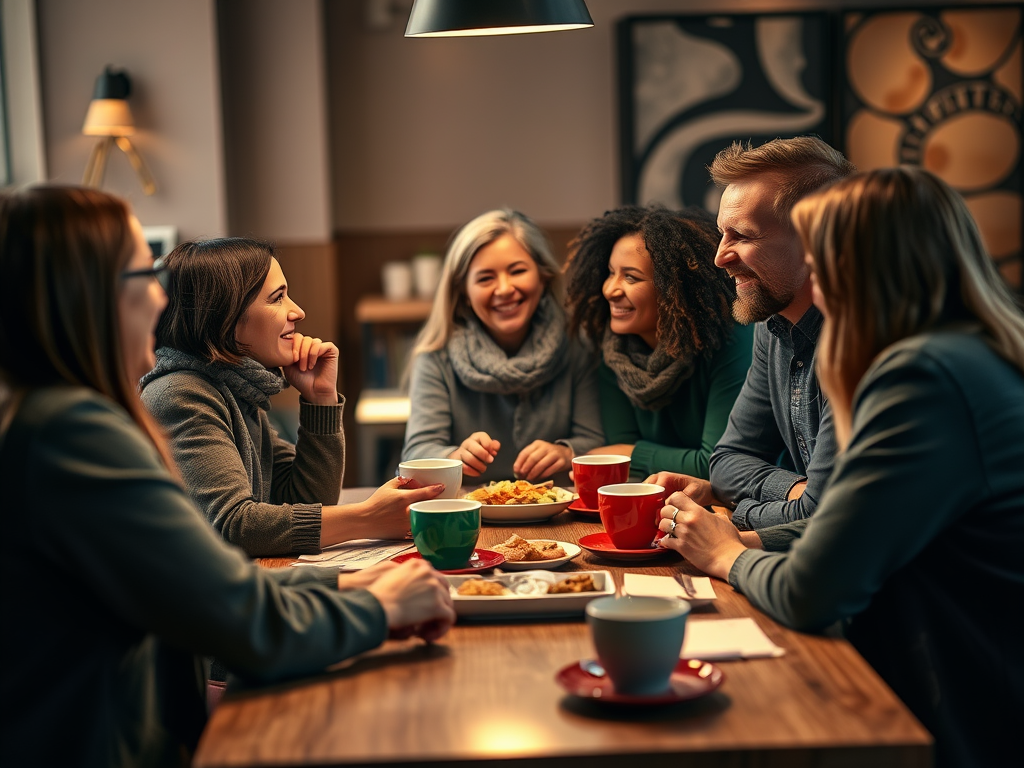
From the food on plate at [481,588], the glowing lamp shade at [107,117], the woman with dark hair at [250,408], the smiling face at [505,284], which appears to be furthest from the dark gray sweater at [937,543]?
the glowing lamp shade at [107,117]

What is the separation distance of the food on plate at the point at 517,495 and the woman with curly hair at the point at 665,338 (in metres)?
0.47

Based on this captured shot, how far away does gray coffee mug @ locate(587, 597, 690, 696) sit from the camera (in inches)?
40.6

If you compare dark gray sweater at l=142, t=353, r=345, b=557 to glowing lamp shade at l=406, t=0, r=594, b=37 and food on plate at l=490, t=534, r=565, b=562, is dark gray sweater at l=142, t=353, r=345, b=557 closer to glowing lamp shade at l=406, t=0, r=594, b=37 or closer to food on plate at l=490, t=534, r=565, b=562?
food on plate at l=490, t=534, r=565, b=562

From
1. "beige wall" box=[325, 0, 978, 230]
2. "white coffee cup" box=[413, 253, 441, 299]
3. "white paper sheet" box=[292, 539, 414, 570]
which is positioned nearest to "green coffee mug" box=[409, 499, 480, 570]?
"white paper sheet" box=[292, 539, 414, 570]

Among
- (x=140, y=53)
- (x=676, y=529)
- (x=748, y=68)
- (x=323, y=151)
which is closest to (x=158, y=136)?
(x=140, y=53)

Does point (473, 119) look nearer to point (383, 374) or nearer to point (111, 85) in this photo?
point (383, 374)

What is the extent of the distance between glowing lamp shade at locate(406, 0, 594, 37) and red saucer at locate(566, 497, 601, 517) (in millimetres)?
787

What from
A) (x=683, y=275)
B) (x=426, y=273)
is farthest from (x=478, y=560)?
(x=426, y=273)

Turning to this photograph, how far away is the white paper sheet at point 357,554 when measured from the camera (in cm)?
154

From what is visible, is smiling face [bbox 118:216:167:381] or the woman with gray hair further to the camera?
the woman with gray hair

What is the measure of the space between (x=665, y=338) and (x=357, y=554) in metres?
1.03

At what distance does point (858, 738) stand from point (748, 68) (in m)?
4.49

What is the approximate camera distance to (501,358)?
2639 mm

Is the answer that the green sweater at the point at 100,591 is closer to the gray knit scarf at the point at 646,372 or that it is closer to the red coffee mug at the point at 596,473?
the red coffee mug at the point at 596,473
